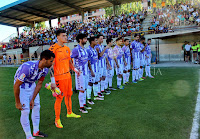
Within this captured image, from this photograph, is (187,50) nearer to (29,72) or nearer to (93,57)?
(93,57)

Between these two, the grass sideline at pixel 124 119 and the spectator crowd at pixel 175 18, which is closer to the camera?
the grass sideline at pixel 124 119

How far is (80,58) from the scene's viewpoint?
16.1 ft

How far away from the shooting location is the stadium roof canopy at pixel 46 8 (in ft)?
99.7

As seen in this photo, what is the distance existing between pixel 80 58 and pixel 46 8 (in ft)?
110

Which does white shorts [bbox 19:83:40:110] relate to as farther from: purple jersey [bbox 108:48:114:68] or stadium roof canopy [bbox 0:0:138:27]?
stadium roof canopy [bbox 0:0:138:27]

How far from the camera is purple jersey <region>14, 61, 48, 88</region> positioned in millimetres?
2875

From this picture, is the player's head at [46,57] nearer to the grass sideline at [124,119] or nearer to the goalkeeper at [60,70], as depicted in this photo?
the goalkeeper at [60,70]

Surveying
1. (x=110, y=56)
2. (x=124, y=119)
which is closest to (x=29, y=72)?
(x=124, y=119)

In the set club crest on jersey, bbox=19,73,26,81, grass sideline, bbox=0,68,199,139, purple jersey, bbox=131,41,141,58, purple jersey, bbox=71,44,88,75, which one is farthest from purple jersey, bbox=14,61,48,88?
purple jersey, bbox=131,41,141,58

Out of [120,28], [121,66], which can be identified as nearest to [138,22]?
[120,28]

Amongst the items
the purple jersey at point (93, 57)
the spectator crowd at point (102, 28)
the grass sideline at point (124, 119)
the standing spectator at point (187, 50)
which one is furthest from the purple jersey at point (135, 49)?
the spectator crowd at point (102, 28)

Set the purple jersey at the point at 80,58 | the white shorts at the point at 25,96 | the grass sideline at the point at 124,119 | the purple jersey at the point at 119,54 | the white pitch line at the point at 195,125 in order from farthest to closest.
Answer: the purple jersey at the point at 119,54, the purple jersey at the point at 80,58, the grass sideline at the point at 124,119, the white pitch line at the point at 195,125, the white shorts at the point at 25,96

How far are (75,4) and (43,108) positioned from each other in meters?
30.1

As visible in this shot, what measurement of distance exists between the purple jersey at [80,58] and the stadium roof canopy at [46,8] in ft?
89.0
